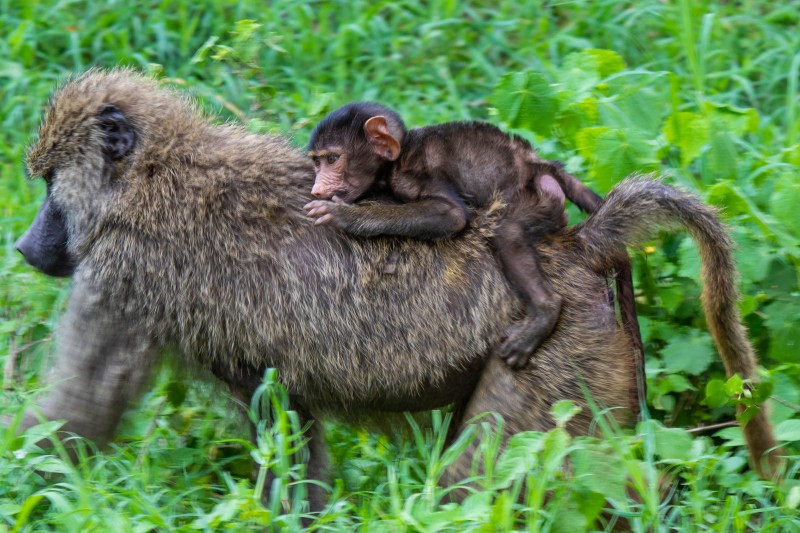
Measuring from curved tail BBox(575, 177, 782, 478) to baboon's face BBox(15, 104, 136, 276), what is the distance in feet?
4.42

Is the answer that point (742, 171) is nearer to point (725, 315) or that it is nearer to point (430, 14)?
point (725, 315)

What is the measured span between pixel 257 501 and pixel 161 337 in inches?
25.0

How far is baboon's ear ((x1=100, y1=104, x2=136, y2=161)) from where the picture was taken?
321 centimetres

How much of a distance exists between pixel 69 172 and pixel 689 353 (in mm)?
1985

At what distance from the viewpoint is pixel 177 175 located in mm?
3201

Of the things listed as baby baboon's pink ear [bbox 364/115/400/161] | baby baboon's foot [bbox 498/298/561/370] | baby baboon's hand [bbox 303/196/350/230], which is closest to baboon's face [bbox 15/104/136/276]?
baby baboon's hand [bbox 303/196/350/230]

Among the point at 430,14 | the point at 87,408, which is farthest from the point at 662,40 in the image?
the point at 87,408

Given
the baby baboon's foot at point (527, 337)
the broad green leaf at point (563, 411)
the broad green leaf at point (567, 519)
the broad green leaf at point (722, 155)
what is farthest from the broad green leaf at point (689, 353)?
the broad green leaf at point (567, 519)

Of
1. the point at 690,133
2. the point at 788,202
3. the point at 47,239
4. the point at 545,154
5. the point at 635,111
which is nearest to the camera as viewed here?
the point at 47,239

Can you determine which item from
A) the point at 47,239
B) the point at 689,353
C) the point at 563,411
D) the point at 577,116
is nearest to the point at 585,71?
the point at 577,116

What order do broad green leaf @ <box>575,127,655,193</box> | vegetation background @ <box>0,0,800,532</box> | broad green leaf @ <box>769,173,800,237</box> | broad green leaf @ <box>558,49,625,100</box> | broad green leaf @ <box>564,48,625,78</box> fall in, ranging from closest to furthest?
1. vegetation background @ <box>0,0,800,532</box>
2. broad green leaf @ <box>769,173,800,237</box>
3. broad green leaf @ <box>575,127,655,193</box>
4. broad green leaf @ <box>558,49,625,100</box>
5. broad green leaf @ <box>564,48,625,78</box>

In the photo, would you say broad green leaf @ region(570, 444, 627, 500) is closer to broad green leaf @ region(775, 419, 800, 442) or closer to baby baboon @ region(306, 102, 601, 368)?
baby baboon @ region(306, 102, 601, 368)

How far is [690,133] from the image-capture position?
156 inches

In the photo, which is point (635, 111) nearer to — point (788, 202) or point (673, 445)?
point (788, 202)
